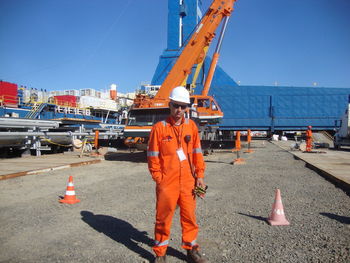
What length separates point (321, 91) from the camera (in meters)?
30.4

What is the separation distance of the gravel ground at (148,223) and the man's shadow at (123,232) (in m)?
0.01

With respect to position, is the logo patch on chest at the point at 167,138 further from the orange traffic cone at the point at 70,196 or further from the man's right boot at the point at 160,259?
the orange traffic cone at the point at 70,196

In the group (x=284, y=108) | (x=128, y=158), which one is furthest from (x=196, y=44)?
(x=284, y=108)

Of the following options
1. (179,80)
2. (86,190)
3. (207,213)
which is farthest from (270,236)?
(179,80)

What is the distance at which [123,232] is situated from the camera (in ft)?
12.9

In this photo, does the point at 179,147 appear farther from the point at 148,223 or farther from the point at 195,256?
the point at 148,223

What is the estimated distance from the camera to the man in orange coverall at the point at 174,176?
2.98 m

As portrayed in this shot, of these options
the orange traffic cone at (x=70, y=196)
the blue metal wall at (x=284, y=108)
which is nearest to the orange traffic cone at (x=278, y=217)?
the orange traffic cone at (x=70, y=196)

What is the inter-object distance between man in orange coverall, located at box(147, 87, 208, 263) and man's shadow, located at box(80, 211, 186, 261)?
1.09 feet

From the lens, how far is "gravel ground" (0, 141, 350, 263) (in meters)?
3.26

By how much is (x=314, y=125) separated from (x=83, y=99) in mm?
28504

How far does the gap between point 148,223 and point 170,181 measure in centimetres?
162

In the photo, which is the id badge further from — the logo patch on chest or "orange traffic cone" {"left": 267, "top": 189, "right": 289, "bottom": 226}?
"orange traffic cone" {"left": 267, "top": 189, "right": 289, "bottom": 226}

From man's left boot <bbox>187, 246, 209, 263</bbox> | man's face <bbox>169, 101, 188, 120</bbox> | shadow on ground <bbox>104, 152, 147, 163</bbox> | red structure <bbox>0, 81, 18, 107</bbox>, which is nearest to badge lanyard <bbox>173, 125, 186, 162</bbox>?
man's face <bbox>169, 101, 188, 120</bbox>
